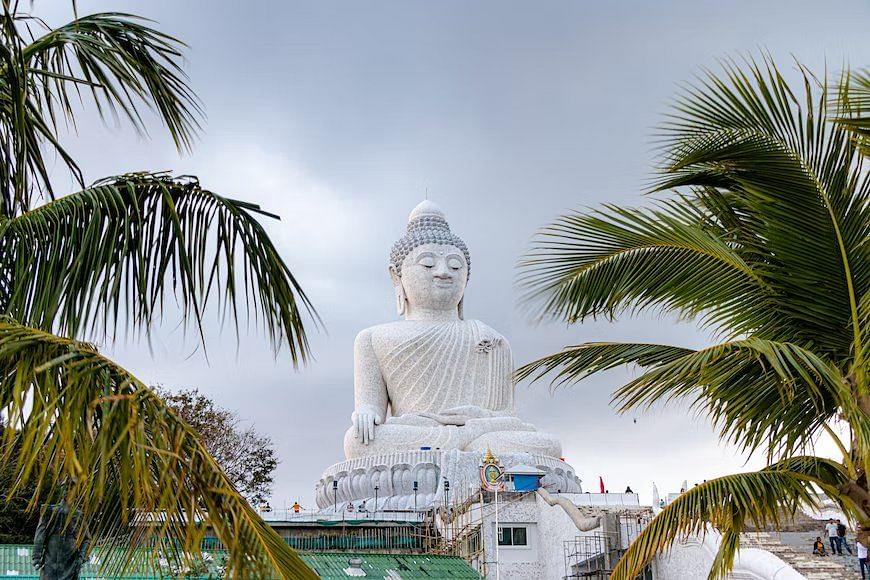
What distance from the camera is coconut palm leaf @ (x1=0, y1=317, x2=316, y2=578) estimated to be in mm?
3791

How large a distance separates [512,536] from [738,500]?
38.8ft

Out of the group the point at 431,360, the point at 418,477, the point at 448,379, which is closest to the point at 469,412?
the point at 448,379

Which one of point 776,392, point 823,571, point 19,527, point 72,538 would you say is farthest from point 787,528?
point 72,538

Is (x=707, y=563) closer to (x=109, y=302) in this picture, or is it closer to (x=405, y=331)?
(x=109, y=302)

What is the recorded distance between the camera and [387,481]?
22.5m

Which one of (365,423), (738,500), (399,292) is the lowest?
(738,500)

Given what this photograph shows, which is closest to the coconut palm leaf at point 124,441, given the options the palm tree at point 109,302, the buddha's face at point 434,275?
the palm tree at point 109,302

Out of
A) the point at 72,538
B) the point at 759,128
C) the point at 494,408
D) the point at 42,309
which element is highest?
the point at 494,408

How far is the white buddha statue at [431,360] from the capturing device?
2427 centimetres

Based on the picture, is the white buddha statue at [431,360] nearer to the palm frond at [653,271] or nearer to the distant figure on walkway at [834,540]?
the distant figure on walkway at [834,540]

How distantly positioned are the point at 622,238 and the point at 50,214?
11.9 feet

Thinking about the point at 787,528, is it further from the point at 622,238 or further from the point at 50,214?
the point at 50,214

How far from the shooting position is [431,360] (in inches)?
1009

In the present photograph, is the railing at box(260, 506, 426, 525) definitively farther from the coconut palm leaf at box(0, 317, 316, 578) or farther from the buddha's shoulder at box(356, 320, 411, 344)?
the coconut palm leaf at box(0, 317, 316, 578)
